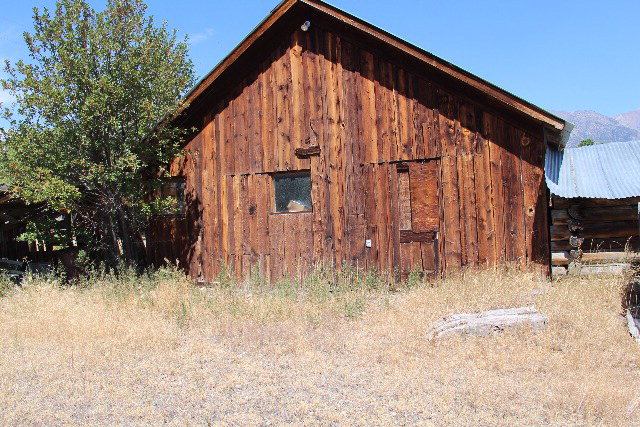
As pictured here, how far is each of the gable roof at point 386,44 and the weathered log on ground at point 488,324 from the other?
4.07 m

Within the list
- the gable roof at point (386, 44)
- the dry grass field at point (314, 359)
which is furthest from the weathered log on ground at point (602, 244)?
the gable roof at point (386, 44)

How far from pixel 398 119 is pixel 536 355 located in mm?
6267

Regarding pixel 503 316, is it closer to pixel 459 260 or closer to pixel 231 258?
pixel 459 260

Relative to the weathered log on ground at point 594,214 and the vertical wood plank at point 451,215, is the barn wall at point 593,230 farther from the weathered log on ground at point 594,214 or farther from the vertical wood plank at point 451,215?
the vertical wood plank at point 451,215

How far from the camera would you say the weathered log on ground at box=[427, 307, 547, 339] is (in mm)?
7223

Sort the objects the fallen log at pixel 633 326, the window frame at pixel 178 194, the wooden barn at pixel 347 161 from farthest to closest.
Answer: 1. the window frame at pixel 178 194
2. the wooden barn at pixel 347 161
3. the fallen log at pixel 633 326

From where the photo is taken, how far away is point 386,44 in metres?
11.4

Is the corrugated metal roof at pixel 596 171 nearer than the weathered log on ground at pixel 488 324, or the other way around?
the weathered log on ground at pixel 488 324

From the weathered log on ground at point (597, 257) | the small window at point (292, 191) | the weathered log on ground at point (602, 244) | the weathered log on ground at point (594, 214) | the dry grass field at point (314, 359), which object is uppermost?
the small window at point (292, 191)

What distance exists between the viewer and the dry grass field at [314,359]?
16.6ft

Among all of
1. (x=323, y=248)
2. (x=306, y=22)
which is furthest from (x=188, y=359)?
(x=306, y=22)

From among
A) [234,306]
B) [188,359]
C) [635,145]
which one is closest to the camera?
[188,359]

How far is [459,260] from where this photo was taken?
35.6 ft

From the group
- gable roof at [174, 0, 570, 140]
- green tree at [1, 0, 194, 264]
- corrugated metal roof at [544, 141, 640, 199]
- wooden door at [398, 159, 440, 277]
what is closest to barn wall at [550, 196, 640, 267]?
corrugated metal roof at [544, 141, 640, 199]
